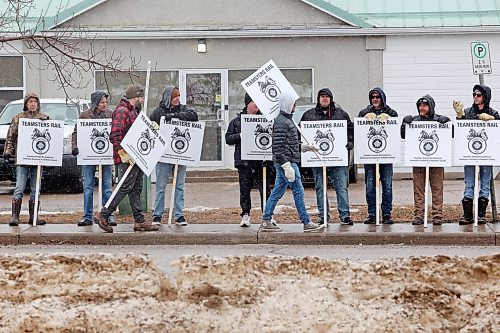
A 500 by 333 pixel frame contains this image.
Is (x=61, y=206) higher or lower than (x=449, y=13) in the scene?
lower

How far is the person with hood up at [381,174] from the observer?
1306cm

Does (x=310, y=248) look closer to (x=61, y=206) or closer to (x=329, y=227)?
(x=329, y=227)

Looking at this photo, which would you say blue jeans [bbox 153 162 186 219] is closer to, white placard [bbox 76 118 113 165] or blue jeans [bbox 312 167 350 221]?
white placard [bbox 76 118 113 165]

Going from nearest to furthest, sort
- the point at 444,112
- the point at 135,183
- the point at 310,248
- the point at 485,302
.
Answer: the point at 485,302 < the point at 310,248 < the point at 135,183 < the point at 444,112

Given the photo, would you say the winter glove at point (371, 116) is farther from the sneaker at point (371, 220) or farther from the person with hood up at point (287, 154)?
the sneaker at point (371, 220)

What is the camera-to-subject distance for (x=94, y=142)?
13250 mm

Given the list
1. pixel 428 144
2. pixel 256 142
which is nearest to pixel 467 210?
pixel 428 144

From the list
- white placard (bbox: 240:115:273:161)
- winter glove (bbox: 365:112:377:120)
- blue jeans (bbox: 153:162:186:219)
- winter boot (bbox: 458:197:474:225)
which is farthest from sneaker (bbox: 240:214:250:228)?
winter boot (bbox: 458:197:474:225)

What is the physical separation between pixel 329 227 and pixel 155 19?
10832 millimetres

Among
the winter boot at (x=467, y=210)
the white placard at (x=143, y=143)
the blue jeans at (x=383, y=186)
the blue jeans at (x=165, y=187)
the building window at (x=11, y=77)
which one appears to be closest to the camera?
the white placard at (x=143, y=143)

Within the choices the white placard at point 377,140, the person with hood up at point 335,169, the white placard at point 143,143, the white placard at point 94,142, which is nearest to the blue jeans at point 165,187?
the white placard at point 143,143

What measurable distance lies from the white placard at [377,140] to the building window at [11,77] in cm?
1179

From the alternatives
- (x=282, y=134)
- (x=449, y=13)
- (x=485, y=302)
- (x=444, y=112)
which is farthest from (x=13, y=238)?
(x=449, y=13)

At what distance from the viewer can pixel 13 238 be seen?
488 inches
